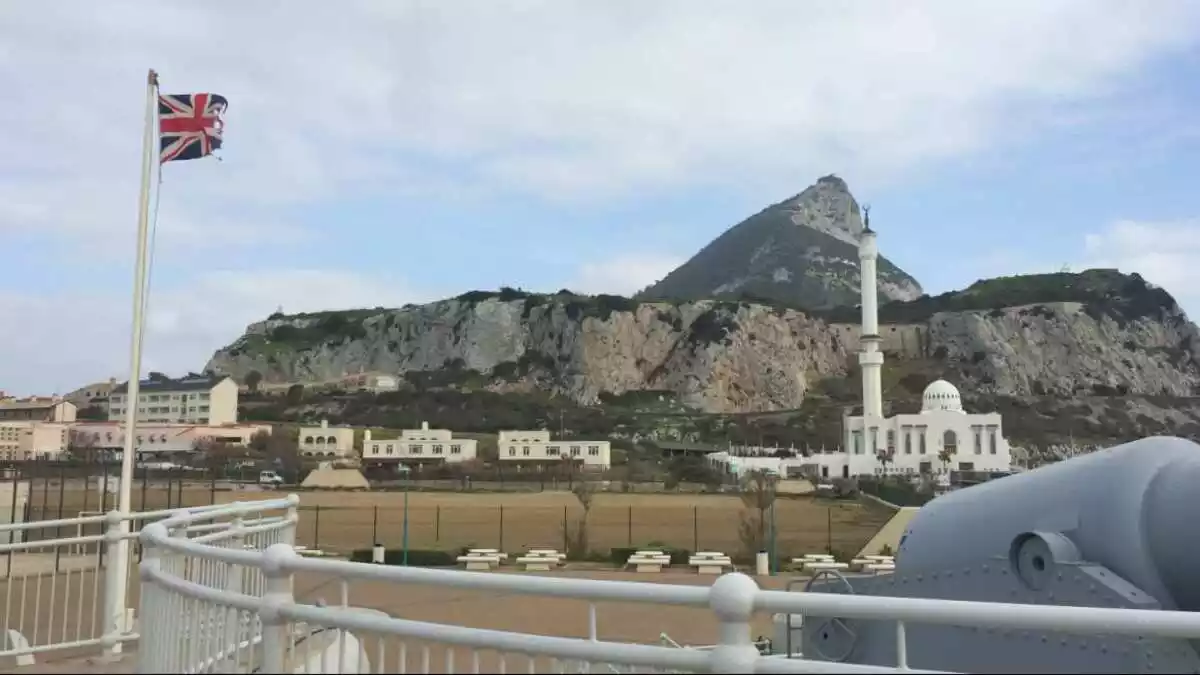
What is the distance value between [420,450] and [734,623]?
284ft

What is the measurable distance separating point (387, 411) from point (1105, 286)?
423ft

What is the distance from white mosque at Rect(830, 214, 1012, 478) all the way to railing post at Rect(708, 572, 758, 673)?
75.6 meters

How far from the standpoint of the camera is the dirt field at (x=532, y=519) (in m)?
29.6

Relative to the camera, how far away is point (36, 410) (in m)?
119

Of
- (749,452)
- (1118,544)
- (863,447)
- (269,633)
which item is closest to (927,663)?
(1118,544)

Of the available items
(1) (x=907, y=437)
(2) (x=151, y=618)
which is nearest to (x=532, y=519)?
(2) (x=151, y=618)

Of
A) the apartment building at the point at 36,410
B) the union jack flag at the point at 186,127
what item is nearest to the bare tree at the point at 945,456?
the union jack flag at the point at 186,127

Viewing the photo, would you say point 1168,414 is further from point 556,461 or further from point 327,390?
point 327,390

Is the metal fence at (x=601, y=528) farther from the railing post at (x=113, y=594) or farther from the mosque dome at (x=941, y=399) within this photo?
the mosque dome at (x=941, y=399)

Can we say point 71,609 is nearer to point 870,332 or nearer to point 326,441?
point 870,332

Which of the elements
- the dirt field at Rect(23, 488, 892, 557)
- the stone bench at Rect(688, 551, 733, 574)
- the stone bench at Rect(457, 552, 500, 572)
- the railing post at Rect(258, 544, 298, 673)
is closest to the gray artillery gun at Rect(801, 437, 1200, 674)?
the railing post at Rect(258, 544, 298, 673)

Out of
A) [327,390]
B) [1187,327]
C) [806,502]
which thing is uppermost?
[1187,327]

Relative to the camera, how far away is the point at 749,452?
9150cm

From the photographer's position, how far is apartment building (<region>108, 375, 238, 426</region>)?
363ft
